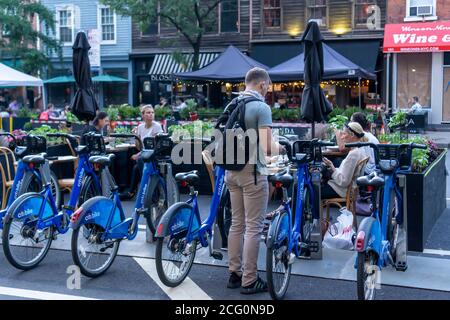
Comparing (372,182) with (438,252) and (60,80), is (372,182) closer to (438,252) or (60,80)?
(438,252)

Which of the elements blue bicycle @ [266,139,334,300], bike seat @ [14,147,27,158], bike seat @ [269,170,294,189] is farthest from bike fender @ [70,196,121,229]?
bike seat @ [269,170,294,189]

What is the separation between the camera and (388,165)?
6156 mm

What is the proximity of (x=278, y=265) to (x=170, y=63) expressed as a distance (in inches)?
1016

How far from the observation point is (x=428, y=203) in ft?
25.6

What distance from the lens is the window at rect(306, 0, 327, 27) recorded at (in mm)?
28094

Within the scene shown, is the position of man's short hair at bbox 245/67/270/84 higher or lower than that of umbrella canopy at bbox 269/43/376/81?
lower

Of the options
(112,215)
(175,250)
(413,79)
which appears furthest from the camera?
(413,79)

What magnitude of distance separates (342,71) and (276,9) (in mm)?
12292

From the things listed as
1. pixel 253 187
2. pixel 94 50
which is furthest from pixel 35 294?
pixel 94 50

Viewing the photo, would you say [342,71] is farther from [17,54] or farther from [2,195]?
[17,54]

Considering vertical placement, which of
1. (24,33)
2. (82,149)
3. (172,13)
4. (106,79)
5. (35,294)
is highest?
(172,13)

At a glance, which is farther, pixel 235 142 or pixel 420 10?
pixel 420 10

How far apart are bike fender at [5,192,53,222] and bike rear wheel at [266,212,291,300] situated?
256 cm

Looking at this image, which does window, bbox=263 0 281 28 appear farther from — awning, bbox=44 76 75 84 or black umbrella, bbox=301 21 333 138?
black umbrella, bbox=301 21 333 138
